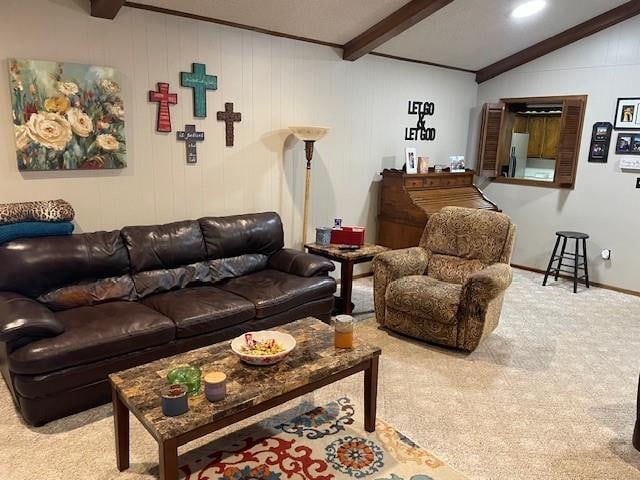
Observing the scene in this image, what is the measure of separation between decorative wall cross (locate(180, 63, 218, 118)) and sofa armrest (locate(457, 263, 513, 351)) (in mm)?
2392

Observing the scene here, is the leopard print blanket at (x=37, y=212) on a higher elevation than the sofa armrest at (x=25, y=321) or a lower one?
higher

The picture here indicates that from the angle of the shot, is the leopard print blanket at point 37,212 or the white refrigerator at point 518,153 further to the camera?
the white refrigerator at point 518,153

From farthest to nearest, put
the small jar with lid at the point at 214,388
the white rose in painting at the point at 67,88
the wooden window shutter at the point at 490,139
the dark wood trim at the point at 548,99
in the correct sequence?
1. the wooden window shutter at the point at 490,139
2. the dark wood trim at the point at 548,99
3. the white rose in painting at the point at 67,88
4. the small jar with lid at the point at 214,388

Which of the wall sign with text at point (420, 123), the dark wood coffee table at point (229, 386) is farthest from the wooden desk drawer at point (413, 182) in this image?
the dark wood coffee table at point (229, 386)

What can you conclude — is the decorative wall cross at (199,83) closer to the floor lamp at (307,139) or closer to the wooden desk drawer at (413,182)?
the floor lamp at (307,139)

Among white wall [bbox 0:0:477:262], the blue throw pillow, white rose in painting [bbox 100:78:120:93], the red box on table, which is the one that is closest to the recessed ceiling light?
white wall [bbox 0:0:477:262]

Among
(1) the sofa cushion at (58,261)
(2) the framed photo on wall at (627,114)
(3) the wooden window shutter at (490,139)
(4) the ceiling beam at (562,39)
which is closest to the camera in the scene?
(1) the sofa cushion at (58,261)

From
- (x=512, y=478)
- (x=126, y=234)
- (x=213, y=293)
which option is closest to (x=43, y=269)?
(x=126, y=234)

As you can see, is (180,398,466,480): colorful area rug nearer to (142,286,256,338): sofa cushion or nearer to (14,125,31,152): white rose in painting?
(142,286,256,338): sofa cushion

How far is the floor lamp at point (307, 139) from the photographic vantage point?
3992 millimetres

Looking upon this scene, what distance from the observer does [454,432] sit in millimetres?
2459

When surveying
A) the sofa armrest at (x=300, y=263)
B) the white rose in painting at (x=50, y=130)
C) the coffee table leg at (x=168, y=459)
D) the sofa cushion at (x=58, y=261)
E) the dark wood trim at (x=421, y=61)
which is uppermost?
the dark wood trim at (x=421, y=61)

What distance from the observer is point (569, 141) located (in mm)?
5199

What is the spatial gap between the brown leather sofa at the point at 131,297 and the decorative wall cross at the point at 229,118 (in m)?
0.70
